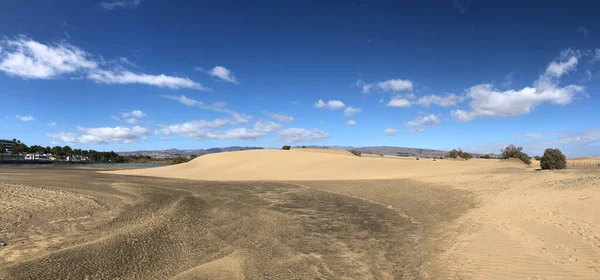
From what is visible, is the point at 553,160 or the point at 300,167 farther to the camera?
the point at 300,167

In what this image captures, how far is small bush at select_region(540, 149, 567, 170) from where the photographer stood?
2828cm

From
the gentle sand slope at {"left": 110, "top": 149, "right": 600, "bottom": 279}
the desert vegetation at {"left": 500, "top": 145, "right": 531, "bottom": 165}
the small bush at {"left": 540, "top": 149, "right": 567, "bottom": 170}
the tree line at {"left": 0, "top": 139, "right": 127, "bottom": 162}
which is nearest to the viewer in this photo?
the gentle sand slope at {"left": 110, "top": 149, "right": 600, "bottom": 279}

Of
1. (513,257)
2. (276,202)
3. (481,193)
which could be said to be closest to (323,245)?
(513,257)

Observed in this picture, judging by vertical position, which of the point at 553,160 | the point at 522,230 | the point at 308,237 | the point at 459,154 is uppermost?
the point at 459,154

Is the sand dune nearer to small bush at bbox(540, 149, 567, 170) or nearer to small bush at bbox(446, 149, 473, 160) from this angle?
small bush at bbox(540, 149, 567, 170)

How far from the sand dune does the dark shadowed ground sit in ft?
68.0

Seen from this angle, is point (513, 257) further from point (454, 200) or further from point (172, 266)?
point (454, 200)

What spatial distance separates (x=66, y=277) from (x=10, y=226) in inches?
203

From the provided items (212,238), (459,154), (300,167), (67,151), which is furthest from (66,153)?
(212,238)

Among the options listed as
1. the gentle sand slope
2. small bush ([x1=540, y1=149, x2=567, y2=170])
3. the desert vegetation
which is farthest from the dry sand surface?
the desert vegetation

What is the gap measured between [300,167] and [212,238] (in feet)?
115

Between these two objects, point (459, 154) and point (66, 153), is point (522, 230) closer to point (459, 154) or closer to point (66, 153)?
point (459, 154)

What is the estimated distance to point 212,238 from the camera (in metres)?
9.02

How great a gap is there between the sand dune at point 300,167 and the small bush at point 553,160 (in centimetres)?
531
